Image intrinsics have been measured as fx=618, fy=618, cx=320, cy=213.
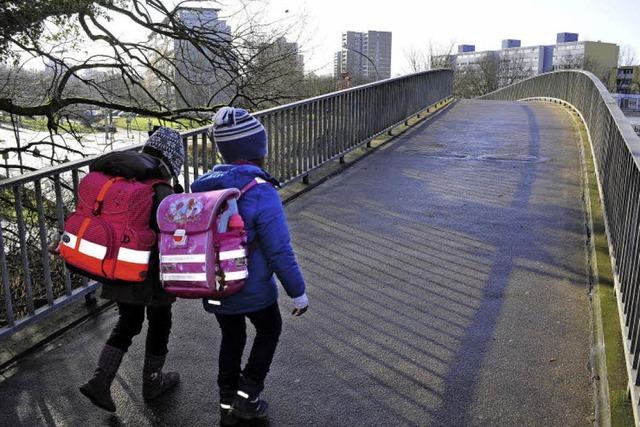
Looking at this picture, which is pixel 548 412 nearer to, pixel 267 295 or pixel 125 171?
pixel 267 295

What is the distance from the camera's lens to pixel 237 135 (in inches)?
115

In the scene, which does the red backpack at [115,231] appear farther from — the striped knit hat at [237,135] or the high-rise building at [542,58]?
the high-rise building at [542,58]

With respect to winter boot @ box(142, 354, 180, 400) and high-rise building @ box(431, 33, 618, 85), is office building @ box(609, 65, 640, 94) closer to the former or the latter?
high-rise building @ box(431, 33, 618, 85)

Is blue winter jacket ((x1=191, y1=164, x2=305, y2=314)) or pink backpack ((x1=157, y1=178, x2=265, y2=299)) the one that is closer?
pink backpack ((x1=157, y1=178, x2=265, y2=299))

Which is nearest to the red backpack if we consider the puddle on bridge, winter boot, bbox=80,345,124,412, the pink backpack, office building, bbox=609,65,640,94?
the pink backpack

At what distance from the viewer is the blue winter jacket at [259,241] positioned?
9.27 feet

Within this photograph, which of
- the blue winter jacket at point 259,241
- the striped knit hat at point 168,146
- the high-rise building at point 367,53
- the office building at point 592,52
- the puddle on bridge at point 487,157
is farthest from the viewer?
the office building at point 592,52

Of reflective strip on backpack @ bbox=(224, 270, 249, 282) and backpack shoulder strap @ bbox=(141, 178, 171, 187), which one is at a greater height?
backpack shoulder strap @ bbox=(141, 178, 171, 187)

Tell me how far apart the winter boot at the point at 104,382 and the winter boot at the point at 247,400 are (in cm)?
63

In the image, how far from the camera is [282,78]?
15.6 meters

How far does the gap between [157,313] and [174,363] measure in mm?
523

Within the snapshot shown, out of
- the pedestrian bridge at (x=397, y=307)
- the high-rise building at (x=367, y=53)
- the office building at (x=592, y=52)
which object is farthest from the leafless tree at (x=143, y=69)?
the office building at (x=592, y=52)

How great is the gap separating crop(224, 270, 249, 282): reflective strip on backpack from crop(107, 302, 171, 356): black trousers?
70cm

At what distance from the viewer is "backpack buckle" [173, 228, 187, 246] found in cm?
267
